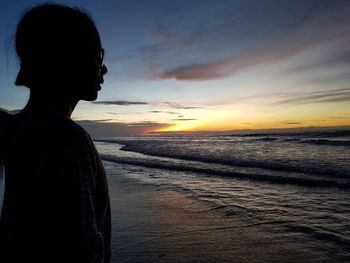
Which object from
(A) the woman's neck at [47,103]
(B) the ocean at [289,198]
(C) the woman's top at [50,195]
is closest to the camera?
(C) the woman's top at [50,195]

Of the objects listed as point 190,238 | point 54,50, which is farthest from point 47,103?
point 190,238

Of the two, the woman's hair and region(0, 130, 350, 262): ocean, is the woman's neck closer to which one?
the woman's hair

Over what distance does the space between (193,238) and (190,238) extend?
5 centimetres

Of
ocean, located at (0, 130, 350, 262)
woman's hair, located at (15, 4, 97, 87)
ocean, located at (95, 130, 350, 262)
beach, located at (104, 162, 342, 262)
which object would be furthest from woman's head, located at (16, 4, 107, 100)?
ocean, located at (95, 130, 350, 262)

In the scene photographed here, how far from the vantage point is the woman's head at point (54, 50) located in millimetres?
1067

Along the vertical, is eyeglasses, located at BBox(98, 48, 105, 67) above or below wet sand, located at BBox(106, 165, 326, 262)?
above

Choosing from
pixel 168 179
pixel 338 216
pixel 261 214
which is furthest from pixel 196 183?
pixel 338 216

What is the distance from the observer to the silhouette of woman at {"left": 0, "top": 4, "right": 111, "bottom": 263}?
0.84 m

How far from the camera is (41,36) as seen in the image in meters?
1.07

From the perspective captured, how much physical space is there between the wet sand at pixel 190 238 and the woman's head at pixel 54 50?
10.3 ft

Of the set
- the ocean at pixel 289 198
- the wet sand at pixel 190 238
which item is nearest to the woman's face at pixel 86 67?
the wet sand at pixel 190 238

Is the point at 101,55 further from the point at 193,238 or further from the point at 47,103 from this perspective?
the point at 193,238

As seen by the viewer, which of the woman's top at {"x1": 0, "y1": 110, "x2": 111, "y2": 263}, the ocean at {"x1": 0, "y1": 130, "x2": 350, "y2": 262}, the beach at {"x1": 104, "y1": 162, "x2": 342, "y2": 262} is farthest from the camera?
the ocean at {"x1": 0, "y1": 130, "x2": 350, "y2": 262}

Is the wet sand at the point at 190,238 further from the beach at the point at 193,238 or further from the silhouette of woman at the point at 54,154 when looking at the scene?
the silhouette of woman at the point at 54,154
